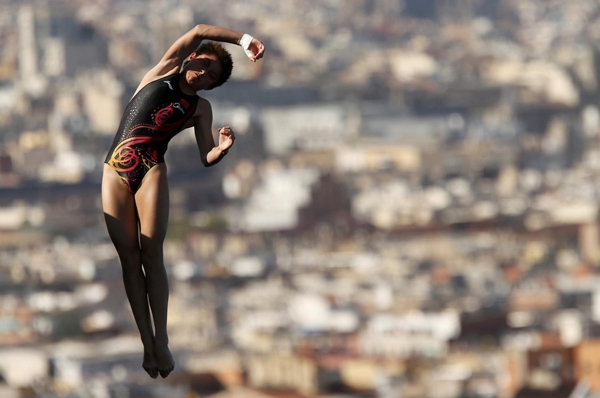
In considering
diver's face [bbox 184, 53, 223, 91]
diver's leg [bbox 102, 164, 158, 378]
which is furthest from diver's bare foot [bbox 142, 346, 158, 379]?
diver's face [bbox 184, 53, 223, 91]

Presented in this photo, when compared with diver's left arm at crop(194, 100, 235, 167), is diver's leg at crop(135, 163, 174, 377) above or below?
below

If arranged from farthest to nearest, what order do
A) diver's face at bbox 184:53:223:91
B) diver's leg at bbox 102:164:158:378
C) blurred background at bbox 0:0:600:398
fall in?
blurred background at bbox 0:0:600:398 < diver's face at bbox 184:53:223:91 < diver's leg at bbox 102:164:158:378

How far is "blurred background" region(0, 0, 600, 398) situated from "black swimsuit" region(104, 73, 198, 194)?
103 feet

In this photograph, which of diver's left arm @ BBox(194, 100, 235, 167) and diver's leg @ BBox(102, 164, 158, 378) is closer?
diver's leg @ BBox(102, 164, 158, 378)

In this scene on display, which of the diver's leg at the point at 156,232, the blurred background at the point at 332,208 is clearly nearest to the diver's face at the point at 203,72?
the diver's leg at the point at 156,232

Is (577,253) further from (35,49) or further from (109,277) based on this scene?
(35,49)

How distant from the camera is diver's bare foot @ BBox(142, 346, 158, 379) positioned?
6645mm

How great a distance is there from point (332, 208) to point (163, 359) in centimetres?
8268

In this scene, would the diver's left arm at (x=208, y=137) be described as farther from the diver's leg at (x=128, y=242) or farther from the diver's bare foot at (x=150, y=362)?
the diver's bare foot at (x=150, y=362)

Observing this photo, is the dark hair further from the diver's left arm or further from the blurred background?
the blurred background

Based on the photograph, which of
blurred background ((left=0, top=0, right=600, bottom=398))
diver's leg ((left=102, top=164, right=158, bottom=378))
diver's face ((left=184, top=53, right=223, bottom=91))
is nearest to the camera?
diver's leg ((left=102, top=164, right=158, bottom=378))

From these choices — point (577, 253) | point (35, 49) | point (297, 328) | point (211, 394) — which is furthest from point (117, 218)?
point (35, 49)

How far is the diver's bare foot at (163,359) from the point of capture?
21.6 feet

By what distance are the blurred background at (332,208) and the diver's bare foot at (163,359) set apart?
31452 millimetres
